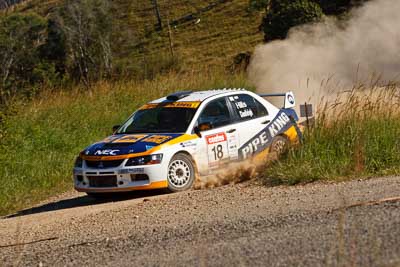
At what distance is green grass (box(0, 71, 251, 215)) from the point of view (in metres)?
15.1

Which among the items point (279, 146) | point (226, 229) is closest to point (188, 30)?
point (279, 146)

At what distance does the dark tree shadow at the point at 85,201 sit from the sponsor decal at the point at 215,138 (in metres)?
1.19

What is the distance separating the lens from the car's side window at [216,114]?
13.0 metres

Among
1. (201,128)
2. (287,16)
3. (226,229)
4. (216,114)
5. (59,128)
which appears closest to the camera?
(226,229)

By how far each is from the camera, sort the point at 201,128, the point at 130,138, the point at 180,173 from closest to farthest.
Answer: the point at 180,173 < the point at 130,138 < the point at 201,128

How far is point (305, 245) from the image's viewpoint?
22.9 ft

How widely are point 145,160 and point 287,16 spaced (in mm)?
28858

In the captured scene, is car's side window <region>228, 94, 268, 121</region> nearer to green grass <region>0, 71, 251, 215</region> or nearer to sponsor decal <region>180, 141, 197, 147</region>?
sponsor decal <region>180, 141, 197, 147</region>

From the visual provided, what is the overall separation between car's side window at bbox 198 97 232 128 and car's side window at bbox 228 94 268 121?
0.19m

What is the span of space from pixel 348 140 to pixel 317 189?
7.45 ft

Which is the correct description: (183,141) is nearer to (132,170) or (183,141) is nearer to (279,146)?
(132,170)

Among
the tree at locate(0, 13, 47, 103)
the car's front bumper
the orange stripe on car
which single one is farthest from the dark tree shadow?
the tree at locate(0, 13, 47, 103)

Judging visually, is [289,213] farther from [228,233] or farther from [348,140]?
[348,140]

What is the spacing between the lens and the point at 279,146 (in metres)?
13.6
